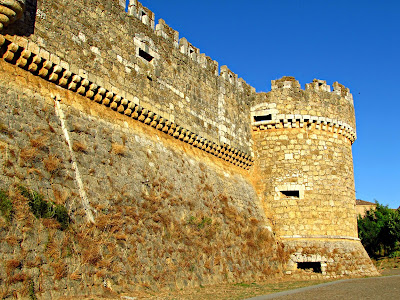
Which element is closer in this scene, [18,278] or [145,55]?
[18,278]

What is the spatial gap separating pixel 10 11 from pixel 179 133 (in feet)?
21.3

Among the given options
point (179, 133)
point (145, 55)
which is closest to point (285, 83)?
point (179, 133)

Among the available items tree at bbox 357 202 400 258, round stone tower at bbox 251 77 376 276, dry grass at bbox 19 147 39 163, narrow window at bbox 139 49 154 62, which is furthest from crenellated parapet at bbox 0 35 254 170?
tree at bbox 357 202 400 258

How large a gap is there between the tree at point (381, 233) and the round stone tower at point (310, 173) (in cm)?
1450

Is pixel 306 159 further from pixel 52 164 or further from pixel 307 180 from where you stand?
pixel 52 164

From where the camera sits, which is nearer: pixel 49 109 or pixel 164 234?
pixel 49 109

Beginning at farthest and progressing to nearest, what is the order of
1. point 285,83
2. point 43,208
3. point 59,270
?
point 285,83 < point 43,208 < point 59,270

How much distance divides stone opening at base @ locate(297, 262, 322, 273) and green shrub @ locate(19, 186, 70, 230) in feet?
35.1

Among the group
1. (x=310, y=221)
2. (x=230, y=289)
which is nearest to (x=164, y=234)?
(x=230, y=289)

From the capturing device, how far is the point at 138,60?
11977 mm

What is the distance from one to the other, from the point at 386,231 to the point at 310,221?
60.2 feet

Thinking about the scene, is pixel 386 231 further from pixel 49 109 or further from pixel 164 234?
pixel 49 109

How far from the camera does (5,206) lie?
6496 mm

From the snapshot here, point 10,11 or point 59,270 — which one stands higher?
point 10,11
